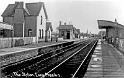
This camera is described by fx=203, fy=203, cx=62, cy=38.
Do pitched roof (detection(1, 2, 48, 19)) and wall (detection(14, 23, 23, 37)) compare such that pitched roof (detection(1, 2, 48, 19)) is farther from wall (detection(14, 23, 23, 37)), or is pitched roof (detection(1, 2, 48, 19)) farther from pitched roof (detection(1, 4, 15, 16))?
wall (detection(14, 23, 23, 37))

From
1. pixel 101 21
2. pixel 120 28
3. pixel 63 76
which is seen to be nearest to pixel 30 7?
pixel 101 21

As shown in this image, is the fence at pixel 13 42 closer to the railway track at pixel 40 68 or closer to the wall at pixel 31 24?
the wall at pixel 31 24

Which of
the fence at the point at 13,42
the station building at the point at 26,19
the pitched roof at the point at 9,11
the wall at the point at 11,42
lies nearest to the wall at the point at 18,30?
the station building at the point at 26,19

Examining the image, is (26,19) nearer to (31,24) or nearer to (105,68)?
(31,24)

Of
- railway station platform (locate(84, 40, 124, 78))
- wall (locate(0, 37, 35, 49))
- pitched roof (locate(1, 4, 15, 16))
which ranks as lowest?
railway station platform (locate(84, 40, 124, 78))

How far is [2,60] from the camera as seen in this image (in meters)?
12.7

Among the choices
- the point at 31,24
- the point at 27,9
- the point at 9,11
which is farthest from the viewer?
the point at 9,11

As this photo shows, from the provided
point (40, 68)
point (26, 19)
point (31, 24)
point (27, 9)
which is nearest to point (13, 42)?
point (31, 24)

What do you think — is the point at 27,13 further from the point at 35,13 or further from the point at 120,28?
the point at 120,28

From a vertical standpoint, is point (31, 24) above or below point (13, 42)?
above

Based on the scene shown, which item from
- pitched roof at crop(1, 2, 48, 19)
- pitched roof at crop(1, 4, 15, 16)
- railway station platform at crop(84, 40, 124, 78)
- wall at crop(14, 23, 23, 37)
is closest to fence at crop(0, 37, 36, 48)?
wall at crop(14, 23, 23, 37)

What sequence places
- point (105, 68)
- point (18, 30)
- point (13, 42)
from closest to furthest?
point (105, 68) < point (13, 42) < point (18, 30)

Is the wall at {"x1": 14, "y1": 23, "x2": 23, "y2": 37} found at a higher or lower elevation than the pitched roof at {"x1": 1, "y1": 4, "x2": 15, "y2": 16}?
lower

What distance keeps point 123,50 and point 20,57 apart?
9.80 m
